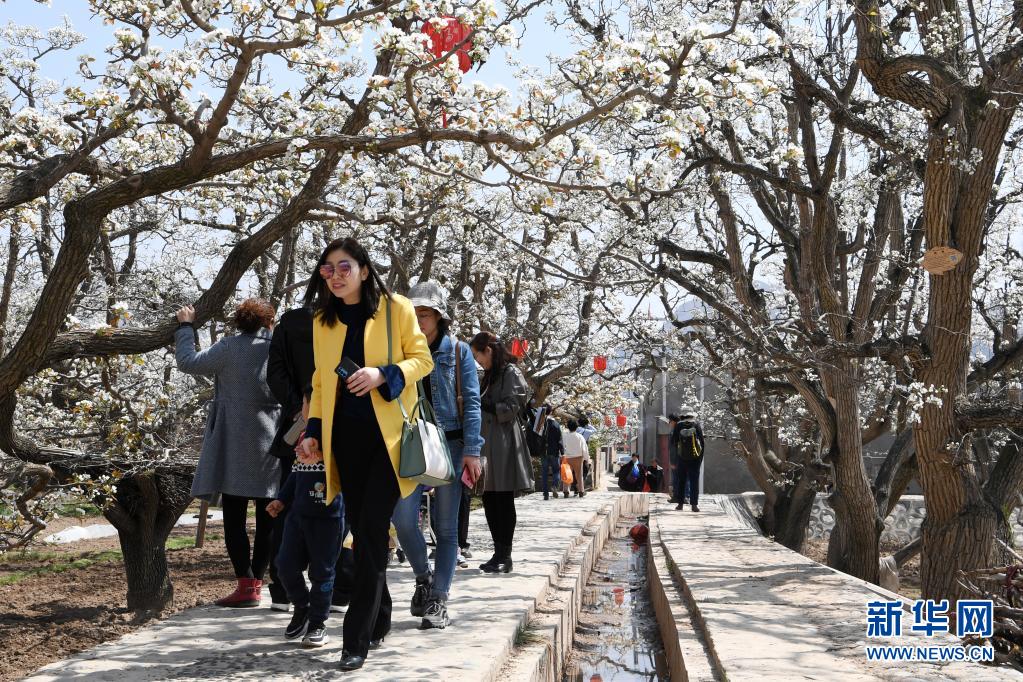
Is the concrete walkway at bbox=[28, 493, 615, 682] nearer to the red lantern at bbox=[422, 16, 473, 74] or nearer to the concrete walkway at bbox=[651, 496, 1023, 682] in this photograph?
the concrete walkway at bbox=[651, 496, 1023, 682]

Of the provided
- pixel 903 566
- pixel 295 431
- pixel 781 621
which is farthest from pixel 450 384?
pixel 903 566

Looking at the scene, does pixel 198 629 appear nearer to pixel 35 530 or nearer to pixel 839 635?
pixel 35 530

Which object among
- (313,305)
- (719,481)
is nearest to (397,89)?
(313,305)

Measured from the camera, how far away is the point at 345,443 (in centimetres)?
399

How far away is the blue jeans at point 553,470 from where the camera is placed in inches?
715

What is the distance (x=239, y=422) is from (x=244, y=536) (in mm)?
645

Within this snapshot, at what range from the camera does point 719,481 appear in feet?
104

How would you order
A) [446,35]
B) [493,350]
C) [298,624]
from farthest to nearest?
[446,35] → [493,350] → [298,624]

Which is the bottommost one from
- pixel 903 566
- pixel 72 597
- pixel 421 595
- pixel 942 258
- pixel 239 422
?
pixel 903 566

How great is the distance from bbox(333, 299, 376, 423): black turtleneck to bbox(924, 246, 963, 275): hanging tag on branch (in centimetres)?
611

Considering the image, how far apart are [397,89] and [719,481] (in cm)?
2625

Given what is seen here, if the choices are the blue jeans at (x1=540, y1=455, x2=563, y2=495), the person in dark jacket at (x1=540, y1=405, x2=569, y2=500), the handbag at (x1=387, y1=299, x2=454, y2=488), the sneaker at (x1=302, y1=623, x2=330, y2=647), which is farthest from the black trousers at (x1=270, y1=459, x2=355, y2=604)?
the blue jeans at (x1=540, y1=455, x2=563, y2=495)

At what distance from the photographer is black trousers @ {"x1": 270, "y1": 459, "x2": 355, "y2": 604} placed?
515cm

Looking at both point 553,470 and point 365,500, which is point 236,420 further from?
point 553,470
